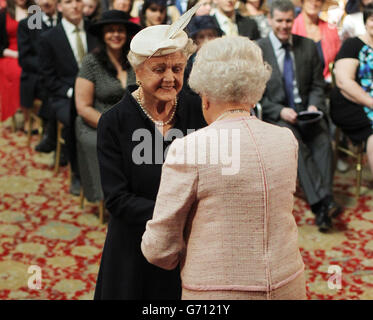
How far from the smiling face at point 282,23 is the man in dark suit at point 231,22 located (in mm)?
736

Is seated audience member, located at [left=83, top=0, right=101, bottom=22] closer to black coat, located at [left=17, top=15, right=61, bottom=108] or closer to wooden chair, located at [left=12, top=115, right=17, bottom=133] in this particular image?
black coat, located at [left=17, top=15, right=61, bottom=108]

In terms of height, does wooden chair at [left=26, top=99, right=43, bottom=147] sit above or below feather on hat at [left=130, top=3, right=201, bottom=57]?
below

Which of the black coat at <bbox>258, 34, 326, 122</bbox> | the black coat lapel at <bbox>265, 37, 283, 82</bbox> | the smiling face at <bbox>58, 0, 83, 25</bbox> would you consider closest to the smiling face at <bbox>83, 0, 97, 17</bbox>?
the smiling face at <bbox>58, 0, 83, 25</bbox>

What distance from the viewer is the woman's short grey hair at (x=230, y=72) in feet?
5.40

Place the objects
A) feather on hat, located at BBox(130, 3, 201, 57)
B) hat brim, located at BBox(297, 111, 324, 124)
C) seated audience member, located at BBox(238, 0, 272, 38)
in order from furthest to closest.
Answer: seated audience member, located at BBox(238, 0, 272, 38)
hat brim, located at BBox(297, 111, 324, 124)
feather on hat, located at BBox(130, 3, 201, 57)

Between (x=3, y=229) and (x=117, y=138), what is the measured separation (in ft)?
7.58

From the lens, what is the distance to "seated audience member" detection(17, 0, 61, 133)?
5.36m

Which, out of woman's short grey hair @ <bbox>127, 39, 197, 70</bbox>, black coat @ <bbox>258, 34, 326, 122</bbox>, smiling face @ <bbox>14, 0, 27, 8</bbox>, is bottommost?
black coat @ <bbox>258, 34, 326, 122</bbox>

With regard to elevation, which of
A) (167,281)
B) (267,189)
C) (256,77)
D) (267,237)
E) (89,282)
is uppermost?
(256,77)

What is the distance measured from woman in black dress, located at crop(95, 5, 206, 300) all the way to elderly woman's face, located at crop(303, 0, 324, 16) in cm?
332

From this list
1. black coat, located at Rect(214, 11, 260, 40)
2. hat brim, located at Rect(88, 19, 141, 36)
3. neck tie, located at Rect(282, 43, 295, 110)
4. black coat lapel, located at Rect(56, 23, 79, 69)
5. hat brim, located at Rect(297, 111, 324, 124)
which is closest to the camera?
hat brim, located at Rect(88, 19, 141, 36)

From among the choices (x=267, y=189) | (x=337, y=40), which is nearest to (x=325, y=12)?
(x=337, y=40)
